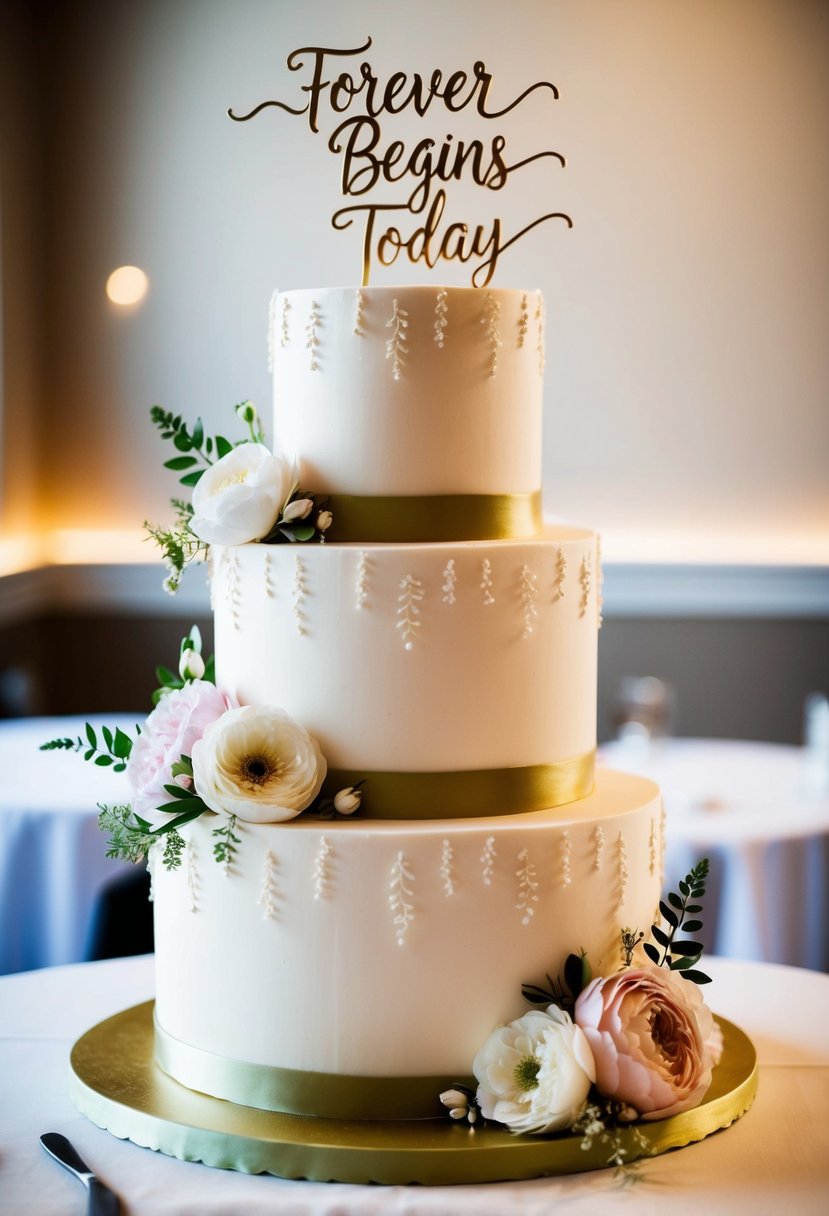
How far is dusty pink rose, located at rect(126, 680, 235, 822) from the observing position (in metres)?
1.98

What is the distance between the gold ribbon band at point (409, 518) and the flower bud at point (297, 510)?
0.06 metres

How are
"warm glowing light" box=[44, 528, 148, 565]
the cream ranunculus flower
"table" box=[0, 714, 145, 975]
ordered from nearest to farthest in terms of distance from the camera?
1. the cream ranunculus flower
2. "table" box=[0, 714, 145, 975]
3. "warm glowing light" box=[44, 528, 148, 565]

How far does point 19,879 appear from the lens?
4.20 m

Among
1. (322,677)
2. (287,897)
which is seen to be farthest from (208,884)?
(322,677)

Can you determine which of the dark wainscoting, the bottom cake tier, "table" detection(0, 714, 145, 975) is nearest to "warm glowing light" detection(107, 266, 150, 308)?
the dark wainscoting

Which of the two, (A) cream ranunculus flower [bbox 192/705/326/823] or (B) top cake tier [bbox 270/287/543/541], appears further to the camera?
(B) top cake tier [bbox 270/287/543/541]

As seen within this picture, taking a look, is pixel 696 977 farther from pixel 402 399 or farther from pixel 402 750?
pixel 402 399

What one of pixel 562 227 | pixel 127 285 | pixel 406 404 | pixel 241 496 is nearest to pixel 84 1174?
pixel 241 496

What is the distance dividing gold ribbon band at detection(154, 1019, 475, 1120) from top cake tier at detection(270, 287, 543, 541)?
74 centimetres

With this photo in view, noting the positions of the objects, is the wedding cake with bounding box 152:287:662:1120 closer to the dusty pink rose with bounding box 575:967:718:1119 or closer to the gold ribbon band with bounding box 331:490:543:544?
the gold ribbon band with bounding box 331:490:543:544

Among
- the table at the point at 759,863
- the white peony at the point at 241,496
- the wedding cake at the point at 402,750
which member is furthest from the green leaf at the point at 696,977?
the table at the point at 759,863

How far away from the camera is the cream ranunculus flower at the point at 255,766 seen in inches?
75.1

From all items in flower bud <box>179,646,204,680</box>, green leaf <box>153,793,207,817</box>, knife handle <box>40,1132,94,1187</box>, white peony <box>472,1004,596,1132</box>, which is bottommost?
knife handle <box>40,1132,94,1187</box>

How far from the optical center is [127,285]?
6777mm
